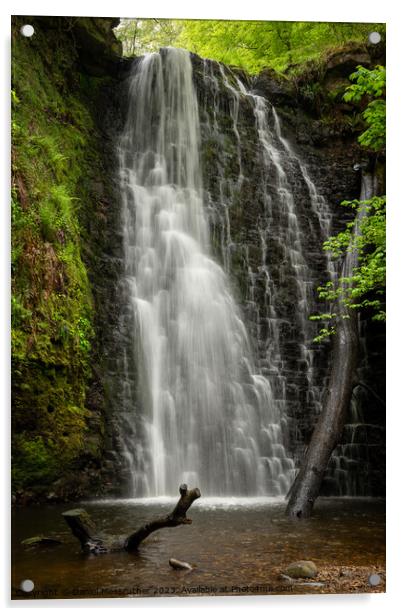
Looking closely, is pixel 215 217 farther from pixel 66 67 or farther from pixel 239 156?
pixel 66 67

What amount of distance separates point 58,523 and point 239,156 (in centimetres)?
528

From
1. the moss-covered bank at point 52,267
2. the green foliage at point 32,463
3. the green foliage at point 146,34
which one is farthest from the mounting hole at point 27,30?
the green foliage at point 32,463

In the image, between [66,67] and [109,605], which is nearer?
[109,605]

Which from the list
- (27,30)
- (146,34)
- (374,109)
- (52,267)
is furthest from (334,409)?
(27,30)

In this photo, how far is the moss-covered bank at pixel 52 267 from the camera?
5688 mm

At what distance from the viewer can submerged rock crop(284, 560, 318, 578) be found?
4.68 m

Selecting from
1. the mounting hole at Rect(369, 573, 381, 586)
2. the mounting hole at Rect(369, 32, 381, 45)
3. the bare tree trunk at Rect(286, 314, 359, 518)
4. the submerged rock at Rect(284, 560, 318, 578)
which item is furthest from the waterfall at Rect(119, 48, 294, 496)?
the mounting hole at Rect(369, 32, 381, 45)

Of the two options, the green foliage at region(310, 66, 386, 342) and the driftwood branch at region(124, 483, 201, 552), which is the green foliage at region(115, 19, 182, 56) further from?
the driftwood branch at region(124, 483, 201, 552)

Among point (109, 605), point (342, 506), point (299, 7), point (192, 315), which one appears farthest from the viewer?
point (192, 315)

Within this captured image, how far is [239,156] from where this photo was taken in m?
8.61

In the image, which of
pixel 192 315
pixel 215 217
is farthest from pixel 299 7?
pixel 192 315

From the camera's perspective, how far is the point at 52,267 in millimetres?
6254

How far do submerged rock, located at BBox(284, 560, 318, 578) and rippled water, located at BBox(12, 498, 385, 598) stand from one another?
0.08 meters

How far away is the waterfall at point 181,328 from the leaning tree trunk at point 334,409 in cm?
35
